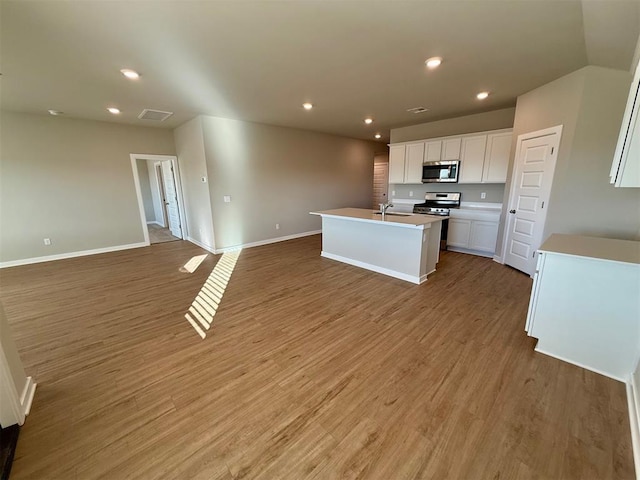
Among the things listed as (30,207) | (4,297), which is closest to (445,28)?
(4,297)

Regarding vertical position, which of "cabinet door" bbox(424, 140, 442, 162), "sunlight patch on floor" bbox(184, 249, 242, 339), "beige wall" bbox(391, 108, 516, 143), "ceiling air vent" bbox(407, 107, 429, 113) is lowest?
"sunlight patch on floor" bbox(184, 249, 242, 339)

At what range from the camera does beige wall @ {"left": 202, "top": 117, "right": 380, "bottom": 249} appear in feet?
16.9

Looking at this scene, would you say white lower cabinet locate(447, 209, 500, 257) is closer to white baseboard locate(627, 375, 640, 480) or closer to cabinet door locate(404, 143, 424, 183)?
cabinet door locate(404, 143, 424, 183)

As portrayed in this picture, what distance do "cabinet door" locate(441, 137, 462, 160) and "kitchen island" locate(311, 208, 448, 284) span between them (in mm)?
1815

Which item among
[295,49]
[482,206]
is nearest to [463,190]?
[482,206]

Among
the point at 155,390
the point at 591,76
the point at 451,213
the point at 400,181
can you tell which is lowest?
→ the point at 155,390

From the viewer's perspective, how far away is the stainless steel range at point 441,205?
16.9 ft

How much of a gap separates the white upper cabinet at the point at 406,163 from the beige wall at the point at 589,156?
2311 mm

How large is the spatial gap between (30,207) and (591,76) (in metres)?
8.71

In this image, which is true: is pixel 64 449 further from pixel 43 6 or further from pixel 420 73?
pixel 420 73

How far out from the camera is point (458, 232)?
5043 mm

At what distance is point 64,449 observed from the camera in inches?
56.1

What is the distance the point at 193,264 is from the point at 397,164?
4924 mm

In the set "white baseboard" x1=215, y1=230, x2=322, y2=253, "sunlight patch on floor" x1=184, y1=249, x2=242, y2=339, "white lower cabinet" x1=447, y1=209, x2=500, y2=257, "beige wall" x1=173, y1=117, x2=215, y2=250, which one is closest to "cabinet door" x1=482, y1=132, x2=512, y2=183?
"white lower cabinet" x1=447, y1=209, x2=500, y2=257
